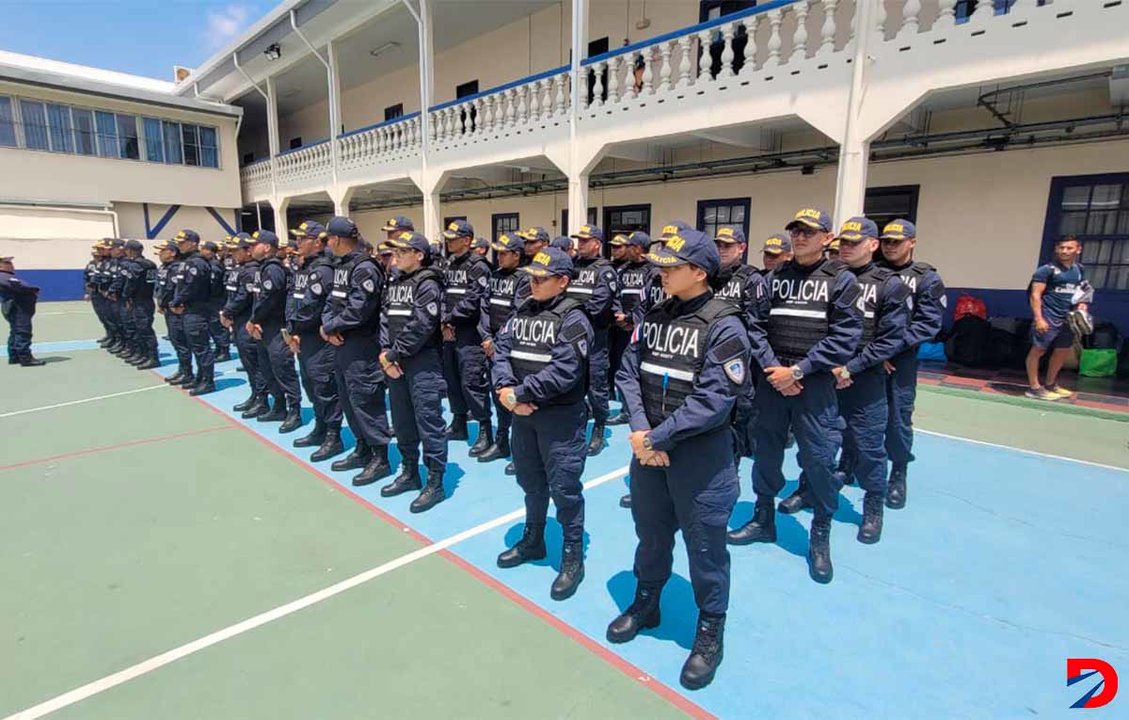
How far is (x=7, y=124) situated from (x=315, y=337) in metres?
18.6

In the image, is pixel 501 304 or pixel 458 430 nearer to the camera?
pixel 501 304

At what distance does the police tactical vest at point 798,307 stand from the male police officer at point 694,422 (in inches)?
42.5

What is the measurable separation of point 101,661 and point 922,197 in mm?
10303

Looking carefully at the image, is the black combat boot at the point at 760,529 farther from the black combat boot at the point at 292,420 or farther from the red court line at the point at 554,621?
the black combat boot at the point at 292,420

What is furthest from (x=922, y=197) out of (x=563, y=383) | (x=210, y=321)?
(x=210, y=321)

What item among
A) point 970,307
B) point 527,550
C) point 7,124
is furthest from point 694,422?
point 7,124

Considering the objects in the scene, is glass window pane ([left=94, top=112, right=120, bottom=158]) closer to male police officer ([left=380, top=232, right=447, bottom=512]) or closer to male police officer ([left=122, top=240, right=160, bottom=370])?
male police officer ([left=122, top=240, right=160, bottom=370])

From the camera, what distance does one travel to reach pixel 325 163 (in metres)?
15.1

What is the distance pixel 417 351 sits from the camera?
3.83 m

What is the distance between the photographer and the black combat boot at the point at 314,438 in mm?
5133

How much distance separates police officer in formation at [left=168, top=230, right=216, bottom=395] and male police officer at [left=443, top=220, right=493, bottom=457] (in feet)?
11.5

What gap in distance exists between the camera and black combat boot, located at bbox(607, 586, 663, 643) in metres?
2.56

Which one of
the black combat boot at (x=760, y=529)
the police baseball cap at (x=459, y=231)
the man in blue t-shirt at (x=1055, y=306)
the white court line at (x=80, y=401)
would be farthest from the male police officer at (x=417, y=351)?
the man in blue t-shirt at (x=1055, y=306)

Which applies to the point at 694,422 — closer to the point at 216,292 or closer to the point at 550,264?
the point at 550,264
